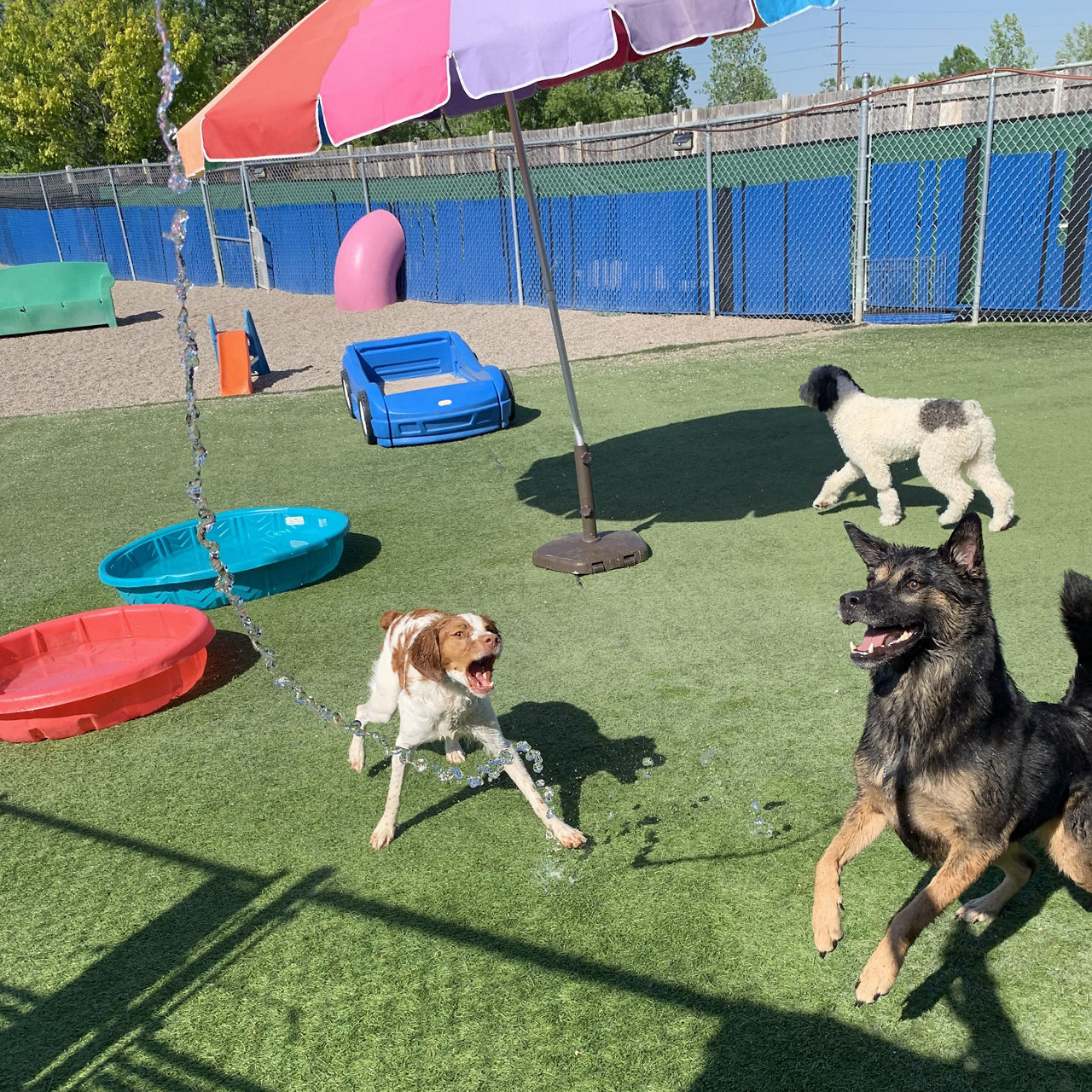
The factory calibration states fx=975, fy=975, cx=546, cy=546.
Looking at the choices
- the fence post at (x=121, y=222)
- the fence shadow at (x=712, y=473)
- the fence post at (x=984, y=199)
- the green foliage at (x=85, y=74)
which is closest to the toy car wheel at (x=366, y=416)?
the fence shadow at (x=712, y=473)

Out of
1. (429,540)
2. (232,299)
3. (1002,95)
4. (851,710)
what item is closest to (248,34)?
(232,299)

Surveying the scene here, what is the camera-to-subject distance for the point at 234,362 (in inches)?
574

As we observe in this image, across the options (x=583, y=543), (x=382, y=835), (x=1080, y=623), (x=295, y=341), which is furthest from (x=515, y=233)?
(x=1080, y=623)

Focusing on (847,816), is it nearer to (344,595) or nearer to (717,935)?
(717,935)

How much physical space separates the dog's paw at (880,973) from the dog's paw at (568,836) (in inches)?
52.1

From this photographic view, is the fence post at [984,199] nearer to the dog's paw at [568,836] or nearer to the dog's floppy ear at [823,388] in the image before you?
the dog's floppy ear at [823,388]

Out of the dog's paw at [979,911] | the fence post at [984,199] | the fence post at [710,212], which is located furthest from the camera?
the fence post at [710,212]

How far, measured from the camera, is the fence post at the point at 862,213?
14570 mm

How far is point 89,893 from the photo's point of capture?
4027 mm

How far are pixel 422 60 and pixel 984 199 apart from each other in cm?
1198

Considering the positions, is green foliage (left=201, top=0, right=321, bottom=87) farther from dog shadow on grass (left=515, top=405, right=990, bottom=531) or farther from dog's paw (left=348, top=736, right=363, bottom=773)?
dog's paw (left=348, top=736, right=363, bottom=773)

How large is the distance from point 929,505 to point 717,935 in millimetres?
5213

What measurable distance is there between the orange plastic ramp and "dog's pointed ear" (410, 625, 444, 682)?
11555 mm

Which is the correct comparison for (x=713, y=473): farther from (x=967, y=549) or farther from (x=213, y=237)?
(x=213, y=237)
